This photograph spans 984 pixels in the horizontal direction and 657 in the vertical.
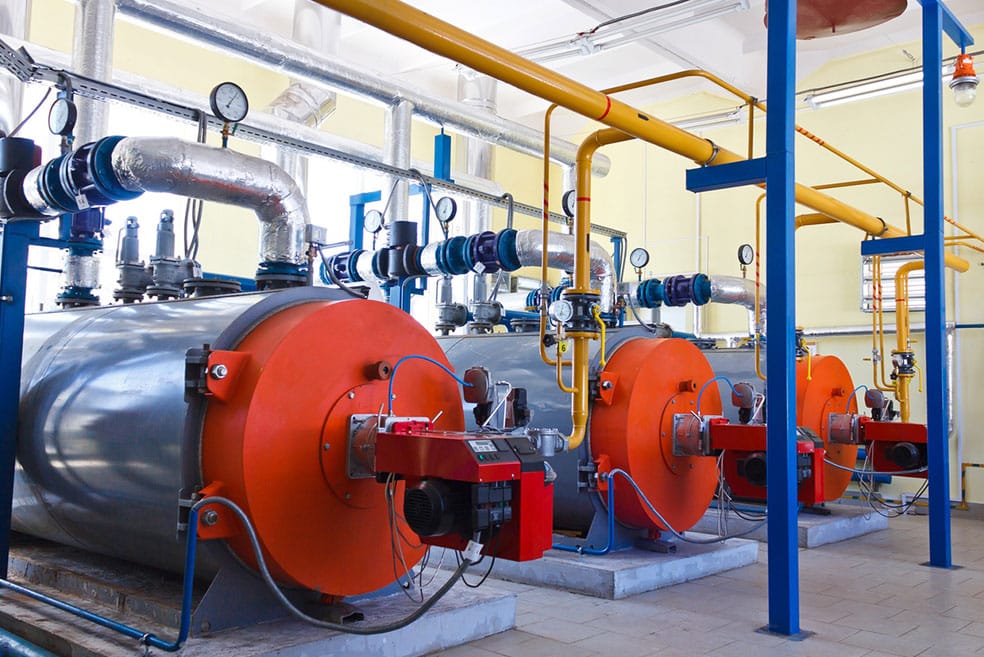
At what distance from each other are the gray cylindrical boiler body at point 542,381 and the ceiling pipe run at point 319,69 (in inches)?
89.8

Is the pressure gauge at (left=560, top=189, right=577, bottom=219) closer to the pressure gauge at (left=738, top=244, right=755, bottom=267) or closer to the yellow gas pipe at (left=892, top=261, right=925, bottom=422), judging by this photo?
the pressure gauge at (left=738, top=244, right=755, bottom=267)

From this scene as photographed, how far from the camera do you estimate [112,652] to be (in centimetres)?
284

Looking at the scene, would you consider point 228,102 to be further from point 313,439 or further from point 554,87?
point 313,439

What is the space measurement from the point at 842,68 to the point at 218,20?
6.75 m

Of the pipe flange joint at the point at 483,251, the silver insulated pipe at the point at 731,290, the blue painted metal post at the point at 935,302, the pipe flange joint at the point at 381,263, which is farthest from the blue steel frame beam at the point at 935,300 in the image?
the pipe flange joint at the point at 381,263

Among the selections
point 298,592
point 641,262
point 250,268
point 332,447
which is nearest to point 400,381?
point 332,447

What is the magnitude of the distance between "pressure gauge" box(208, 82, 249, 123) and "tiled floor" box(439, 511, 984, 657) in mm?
2421

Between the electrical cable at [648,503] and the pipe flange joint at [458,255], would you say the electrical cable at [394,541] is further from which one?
the pipe flange joint at [458,255]

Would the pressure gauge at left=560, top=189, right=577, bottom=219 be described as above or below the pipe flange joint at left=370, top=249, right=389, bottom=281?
above

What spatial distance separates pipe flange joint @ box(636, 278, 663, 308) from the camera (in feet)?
24.4

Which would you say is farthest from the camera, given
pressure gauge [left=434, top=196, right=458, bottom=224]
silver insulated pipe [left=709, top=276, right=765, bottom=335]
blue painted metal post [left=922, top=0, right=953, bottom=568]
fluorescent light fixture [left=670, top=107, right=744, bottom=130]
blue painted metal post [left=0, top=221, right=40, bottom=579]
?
fluorescent light fixture [left=670, top=107, right=744, bottom=130]

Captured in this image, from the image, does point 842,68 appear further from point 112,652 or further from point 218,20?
point 112,652

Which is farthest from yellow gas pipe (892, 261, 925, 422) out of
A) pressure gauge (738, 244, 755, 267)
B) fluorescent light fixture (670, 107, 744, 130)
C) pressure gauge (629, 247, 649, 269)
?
fluorescent light fixture (670, 107, 744, 130)

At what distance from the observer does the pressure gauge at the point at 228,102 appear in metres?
3.81
